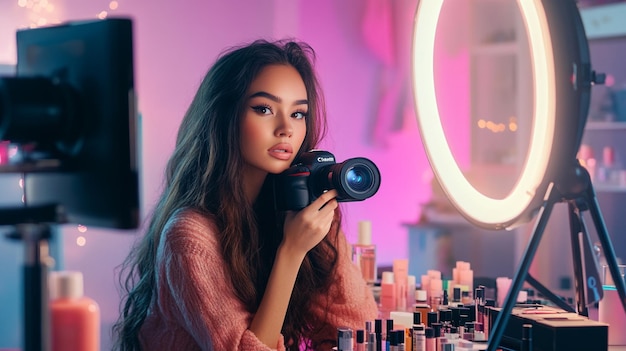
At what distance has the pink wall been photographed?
122 inches

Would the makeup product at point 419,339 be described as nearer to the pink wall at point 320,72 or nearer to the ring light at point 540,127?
the ring light at point 540,127

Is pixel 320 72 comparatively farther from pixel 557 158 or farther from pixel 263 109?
pixel 557 158

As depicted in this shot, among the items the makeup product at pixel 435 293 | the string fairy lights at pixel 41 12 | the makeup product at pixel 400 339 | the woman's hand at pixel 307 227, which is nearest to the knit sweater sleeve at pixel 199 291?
the woman's hand at pixel 307 227

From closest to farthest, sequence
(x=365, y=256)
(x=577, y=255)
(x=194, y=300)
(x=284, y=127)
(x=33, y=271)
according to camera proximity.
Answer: (x=33, y=271)
(x=577, y=255)
(x=194, y=300)
(x=284, y=127)
(x=365, y=256)

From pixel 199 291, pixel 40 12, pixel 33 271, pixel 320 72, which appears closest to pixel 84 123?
pixel 33 271

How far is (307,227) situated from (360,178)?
0.42 ft

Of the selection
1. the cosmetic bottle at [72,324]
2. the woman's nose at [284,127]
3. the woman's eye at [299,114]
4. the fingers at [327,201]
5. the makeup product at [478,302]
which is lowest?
the makeup product at [478,302]

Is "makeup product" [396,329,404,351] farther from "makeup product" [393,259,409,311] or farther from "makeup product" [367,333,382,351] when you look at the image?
"makeup product" [393,259,409,311]

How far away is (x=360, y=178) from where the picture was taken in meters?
1.47

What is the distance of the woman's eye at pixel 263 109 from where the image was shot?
1533mm

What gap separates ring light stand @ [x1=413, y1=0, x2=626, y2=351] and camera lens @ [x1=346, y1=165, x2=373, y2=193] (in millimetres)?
218

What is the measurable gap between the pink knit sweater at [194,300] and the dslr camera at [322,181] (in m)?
0.16

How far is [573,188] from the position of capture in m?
1.14

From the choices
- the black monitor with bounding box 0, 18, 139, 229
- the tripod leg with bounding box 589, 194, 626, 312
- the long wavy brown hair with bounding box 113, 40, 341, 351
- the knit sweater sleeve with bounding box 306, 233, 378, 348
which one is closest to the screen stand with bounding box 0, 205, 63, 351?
the black monitor with bounding box 0, 18, 139, 229
